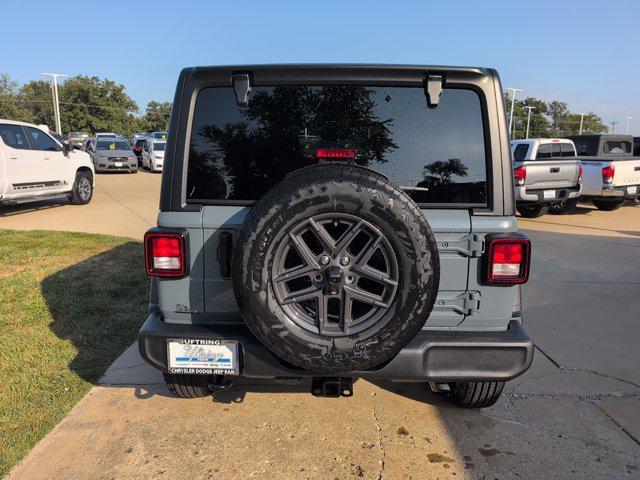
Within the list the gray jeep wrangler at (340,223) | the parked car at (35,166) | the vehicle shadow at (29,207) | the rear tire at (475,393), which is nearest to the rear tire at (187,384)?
the gray jeep wrangler at (340,223)

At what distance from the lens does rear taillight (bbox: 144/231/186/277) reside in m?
2.57

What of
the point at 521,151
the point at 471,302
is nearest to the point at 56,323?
the point at 471,302

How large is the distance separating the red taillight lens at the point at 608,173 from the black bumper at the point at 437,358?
10242 millimetres

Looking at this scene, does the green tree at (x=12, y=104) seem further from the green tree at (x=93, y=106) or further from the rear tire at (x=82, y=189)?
the rear tire at (x=82, y=189)

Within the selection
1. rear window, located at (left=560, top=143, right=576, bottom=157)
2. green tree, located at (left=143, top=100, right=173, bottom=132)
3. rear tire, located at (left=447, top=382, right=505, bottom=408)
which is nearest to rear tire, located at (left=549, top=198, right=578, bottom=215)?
rear window, located at (left=560, top=143, right=576, bottom=157)

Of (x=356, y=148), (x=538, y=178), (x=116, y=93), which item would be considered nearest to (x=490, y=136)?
(x=356, y=148)

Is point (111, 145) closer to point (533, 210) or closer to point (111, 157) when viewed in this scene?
point (111, 157)

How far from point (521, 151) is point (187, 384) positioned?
10.6 m

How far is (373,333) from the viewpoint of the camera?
235cm

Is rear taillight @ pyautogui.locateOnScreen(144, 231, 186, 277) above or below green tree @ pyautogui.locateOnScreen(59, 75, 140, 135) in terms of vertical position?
below

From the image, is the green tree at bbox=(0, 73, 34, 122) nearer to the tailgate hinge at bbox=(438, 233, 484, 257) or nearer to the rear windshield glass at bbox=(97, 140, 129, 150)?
the rear windshield glass at bbox=(97, 140, 129, 150)

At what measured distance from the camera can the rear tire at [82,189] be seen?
473 inches

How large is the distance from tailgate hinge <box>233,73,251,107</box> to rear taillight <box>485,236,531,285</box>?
1.46 metres

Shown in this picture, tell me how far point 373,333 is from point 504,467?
3.61 feet
